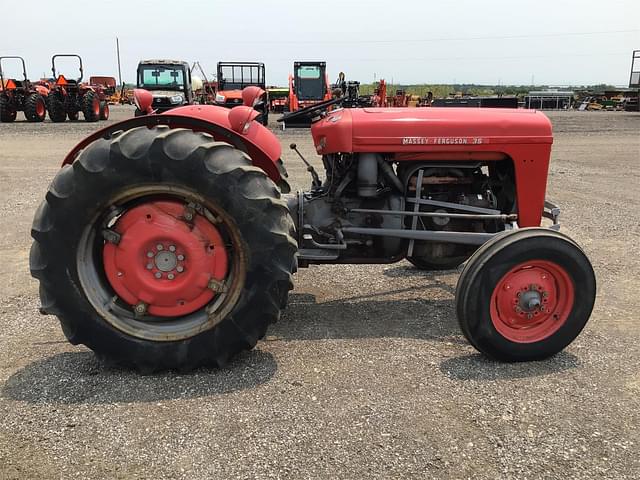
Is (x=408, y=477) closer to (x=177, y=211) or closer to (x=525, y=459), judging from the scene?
(x=525, y=459)

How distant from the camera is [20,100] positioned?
842 inches

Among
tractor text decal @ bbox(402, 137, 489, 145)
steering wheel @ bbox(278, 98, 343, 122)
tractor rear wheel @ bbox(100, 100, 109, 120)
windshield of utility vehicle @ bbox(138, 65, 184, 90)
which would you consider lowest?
tractor rear wheel @ bbox(100, 100, 109, 120)

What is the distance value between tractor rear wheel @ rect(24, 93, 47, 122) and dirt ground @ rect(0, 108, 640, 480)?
18725 mm

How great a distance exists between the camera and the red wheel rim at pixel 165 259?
9.85 ft

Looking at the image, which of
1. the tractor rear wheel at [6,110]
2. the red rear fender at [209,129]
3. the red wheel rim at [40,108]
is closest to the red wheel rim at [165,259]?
the red rear fender at [209,129]

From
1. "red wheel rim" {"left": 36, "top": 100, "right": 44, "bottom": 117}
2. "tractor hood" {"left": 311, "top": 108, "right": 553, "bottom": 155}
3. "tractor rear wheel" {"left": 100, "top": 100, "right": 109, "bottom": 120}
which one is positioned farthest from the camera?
"tractor rear wheel" {"left": 100, "top": 100, "right": 109, "bottom": 120}

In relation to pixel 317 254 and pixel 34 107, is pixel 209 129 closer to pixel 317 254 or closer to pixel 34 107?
pixel 317 254

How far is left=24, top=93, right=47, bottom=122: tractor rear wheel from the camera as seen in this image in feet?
66.5

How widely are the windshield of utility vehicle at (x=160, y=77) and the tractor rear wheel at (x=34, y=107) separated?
15.0ft

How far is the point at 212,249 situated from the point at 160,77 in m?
17.8

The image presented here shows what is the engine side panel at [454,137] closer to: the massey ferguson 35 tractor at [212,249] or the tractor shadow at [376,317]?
the massey ferguson 35 tractor at [212,249]

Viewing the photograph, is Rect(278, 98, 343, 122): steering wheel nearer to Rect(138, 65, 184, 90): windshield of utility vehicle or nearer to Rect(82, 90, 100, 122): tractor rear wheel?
Rect(138, 65, 184, 90): windshield of utility vehicle

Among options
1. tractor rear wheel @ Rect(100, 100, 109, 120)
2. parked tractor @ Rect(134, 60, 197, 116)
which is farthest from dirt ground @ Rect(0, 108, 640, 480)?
tractor rear wheel @ Rect(100, 100, 109, 120)

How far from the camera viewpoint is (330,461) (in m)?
2.34
